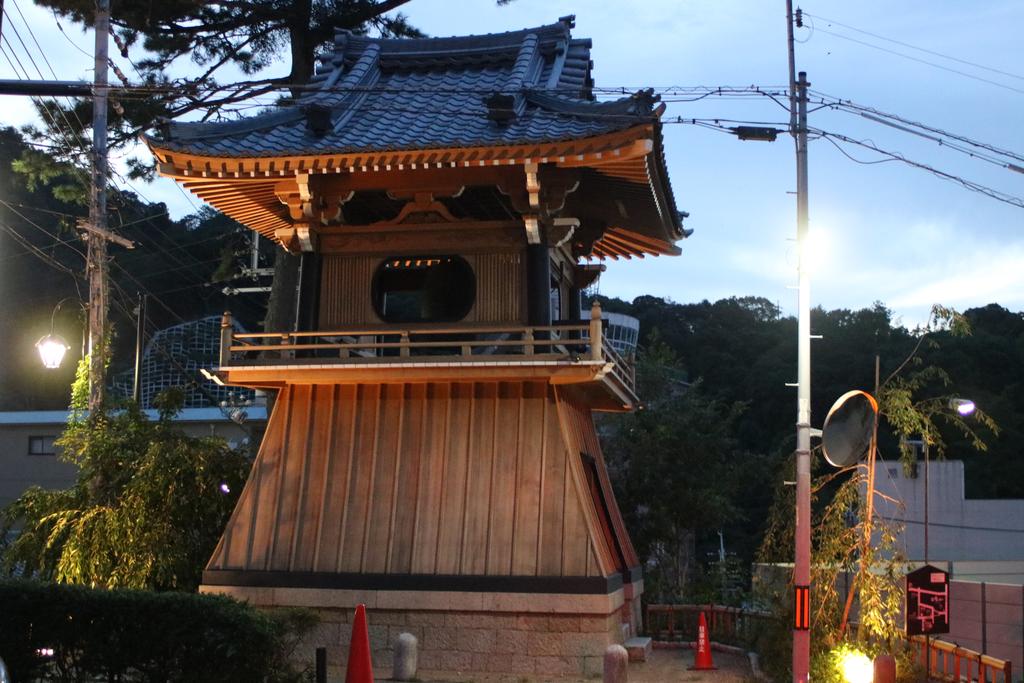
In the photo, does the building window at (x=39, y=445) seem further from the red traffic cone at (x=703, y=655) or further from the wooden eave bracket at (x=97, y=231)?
the red traffic cone at (x=703, y=655)

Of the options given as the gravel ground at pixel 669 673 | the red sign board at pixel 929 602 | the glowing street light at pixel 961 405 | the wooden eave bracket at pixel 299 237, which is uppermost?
the wooden eave bracket at pixel 299 237

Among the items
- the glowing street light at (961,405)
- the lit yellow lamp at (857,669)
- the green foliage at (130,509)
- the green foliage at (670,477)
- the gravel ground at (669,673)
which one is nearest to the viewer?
the lit yellow lamp at (857,669)

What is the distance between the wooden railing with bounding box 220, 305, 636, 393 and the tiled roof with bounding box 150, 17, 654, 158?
256 cm

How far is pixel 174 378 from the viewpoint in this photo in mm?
45000

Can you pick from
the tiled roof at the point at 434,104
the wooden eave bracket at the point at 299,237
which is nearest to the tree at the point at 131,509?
the wooden eave bracket at the point at 299,237

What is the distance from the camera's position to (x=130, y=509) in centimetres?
1722

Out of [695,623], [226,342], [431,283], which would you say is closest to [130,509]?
[226,342]

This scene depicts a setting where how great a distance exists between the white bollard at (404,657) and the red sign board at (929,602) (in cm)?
614

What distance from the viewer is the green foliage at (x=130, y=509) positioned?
1702 centimetres

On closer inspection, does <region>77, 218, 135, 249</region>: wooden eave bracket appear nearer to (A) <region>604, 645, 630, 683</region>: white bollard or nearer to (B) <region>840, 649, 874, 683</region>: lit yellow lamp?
(A) <region>604, 645, 630, 683</region>: white bollard

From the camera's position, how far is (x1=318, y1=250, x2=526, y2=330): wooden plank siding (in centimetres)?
1627

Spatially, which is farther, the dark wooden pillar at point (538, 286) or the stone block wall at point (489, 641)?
the dark wooden pillar at point (538, 286)

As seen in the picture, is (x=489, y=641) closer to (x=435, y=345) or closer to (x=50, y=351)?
(x=435, y=345)

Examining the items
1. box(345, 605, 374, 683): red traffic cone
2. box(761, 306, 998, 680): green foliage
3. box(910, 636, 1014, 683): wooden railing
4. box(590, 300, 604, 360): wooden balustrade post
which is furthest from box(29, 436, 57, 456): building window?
box(910, 636, 1014, 683): wooden railing
